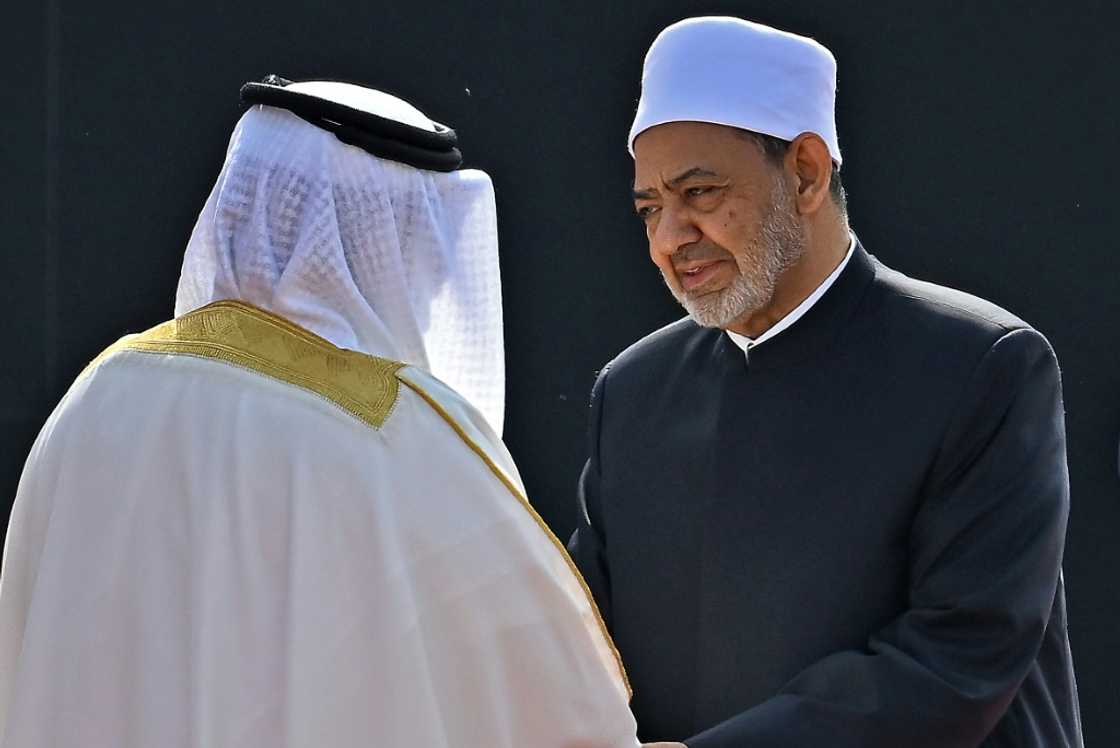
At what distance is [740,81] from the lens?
2.86 metres

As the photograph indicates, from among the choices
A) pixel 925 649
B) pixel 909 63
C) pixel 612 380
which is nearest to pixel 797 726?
pixel 925 649

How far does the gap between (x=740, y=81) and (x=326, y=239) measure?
0.90m

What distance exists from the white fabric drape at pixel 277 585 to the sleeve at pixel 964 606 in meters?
0.52

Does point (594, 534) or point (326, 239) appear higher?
point (326, 239)

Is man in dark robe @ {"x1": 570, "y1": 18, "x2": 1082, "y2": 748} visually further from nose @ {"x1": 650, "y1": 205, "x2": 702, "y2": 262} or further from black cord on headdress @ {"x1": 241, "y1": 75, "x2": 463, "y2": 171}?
black cord on headdress @ {"x1": 241, "y1": 75, "x2": 463, "y2": 171}

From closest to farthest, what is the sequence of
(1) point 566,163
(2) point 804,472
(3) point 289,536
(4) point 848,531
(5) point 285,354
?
(3) point 289,536 → (5) point 285,354 → (4) point 848,531 → (2) point 804,472 → (1) point 566,163

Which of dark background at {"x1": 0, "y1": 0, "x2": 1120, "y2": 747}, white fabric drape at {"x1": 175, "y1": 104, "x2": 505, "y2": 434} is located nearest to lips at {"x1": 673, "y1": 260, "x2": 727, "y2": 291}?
white fabric drape at {"x1": 175, "y1": 104, "x2": 505, "y2": 434}

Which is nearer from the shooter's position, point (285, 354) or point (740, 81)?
point (285, 354)

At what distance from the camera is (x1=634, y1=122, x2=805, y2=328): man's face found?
2846mm

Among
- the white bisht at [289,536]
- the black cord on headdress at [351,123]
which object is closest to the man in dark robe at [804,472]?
the white bisht at [289,536]

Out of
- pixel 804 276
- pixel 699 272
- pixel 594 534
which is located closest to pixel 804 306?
pixel 804 276

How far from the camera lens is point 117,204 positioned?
4844mm

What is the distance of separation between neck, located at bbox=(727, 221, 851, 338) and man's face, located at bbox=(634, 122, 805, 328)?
0.05 ft

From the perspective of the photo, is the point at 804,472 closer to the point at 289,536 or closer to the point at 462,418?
the point at 462,418
